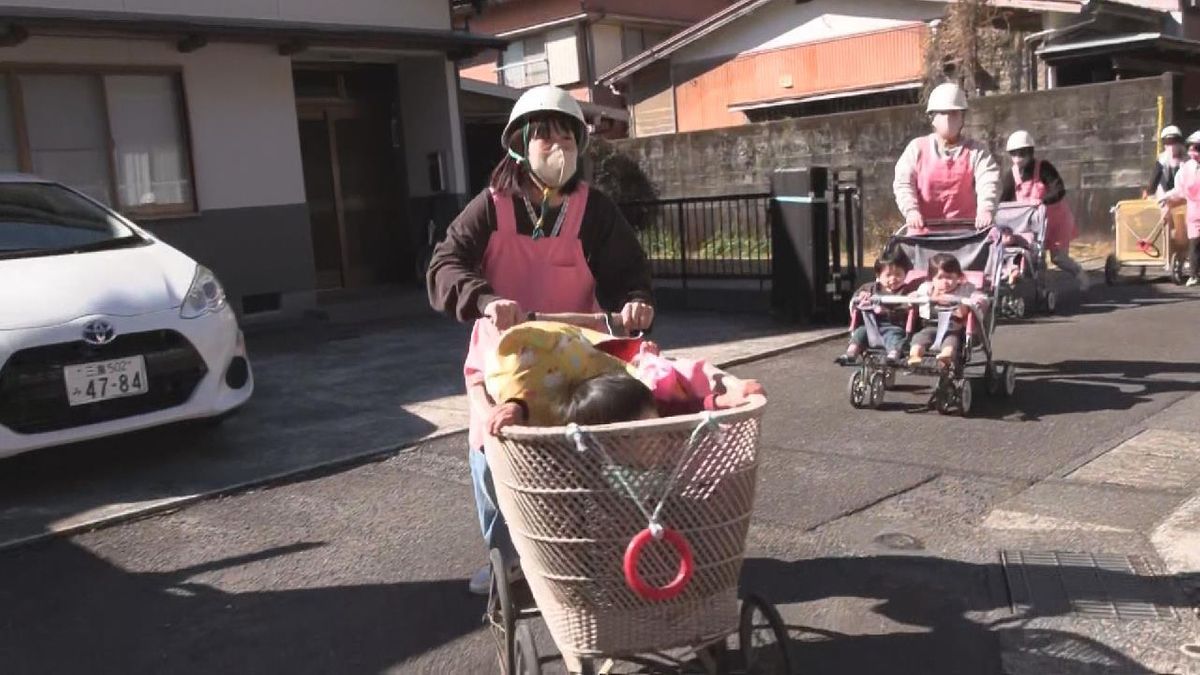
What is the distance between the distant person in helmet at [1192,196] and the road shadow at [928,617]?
949cm

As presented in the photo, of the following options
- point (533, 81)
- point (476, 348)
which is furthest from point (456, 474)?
point (533, 81)

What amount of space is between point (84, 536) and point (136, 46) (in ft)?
23.5

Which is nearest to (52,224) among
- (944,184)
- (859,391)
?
(859,391)

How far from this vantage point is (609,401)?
2.72 meters

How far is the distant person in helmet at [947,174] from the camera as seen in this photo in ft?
22.9

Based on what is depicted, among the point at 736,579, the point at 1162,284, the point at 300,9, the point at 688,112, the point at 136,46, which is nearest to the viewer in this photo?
the point at 736,579

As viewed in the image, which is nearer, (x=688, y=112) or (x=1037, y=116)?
(x=1037, y=116)

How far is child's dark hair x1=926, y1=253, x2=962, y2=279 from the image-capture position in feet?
22.6

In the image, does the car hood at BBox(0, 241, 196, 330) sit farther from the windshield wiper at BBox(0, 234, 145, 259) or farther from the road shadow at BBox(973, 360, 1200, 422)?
the road shadow at BBox(973, 360, 1200, 422)

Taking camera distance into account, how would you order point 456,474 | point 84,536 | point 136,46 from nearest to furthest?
1. point 84,536
2. point 456,474
3. point 136,46

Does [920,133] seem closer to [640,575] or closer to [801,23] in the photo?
[801,23]

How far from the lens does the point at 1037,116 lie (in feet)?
49.9

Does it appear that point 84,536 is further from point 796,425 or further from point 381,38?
point 381,38

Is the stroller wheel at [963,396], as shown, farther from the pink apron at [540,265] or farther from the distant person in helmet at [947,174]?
the pink apron at [540,265]
